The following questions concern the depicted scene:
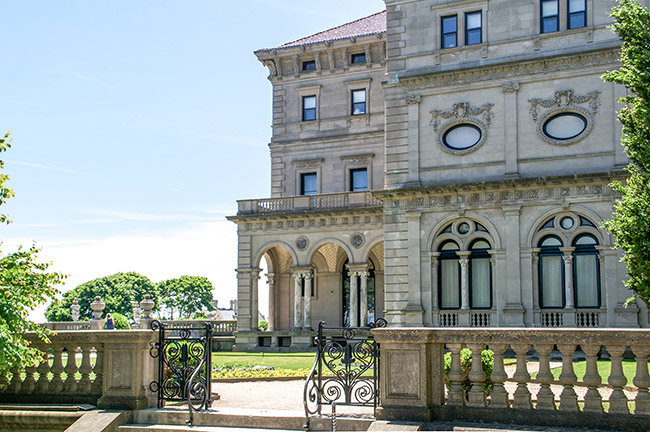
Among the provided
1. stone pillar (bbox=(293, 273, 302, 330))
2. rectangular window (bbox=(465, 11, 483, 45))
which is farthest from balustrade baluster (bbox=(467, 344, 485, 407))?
stone pillar (bbox=(293, 273, 302, 330))

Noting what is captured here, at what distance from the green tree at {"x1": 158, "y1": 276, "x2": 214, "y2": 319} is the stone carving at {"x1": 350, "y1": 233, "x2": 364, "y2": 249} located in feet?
289

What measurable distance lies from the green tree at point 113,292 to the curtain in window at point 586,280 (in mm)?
81964

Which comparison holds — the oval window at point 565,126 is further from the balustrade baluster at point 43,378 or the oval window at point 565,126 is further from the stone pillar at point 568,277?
A: the balustrade baluster at point 43,378

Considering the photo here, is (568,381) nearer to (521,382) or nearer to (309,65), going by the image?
(521,382)

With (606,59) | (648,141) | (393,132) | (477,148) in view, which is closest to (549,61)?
(606,59)

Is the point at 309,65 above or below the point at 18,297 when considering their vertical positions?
above

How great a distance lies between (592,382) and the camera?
31.7ft

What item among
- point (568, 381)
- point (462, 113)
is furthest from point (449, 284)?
point (568, 381)

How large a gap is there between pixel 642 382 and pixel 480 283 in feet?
Answer: 76.6

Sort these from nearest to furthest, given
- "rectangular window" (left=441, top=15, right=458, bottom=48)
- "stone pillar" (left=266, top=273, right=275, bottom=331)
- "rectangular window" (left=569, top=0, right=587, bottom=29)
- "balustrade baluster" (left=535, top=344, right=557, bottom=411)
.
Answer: "balustrade baluster" (left=535, top=344, right=557, bottom=411)
"rectangular window" (left=569, top=0, right=587, bottom=29)
"rectangular window" (left=441, top=15, right=458, bottom=48)
"stone pillar" (left=266, top=273, right=275, bottom=331)

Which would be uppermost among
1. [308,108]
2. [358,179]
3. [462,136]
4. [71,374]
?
[308,108]

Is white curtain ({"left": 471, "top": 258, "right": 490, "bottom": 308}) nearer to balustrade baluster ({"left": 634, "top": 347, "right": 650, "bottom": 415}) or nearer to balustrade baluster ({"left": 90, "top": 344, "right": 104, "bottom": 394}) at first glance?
balustrade baluster ({"left": 90, "top": 344, "right": 104, "bottom": 394})

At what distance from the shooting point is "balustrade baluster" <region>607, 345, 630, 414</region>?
9.45 metres

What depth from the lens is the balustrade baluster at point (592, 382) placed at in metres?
9.59
